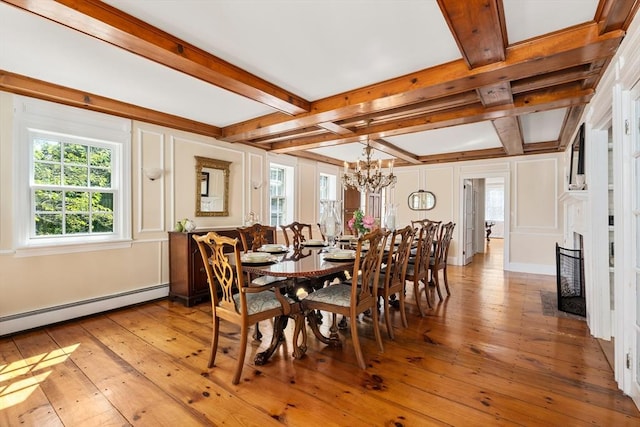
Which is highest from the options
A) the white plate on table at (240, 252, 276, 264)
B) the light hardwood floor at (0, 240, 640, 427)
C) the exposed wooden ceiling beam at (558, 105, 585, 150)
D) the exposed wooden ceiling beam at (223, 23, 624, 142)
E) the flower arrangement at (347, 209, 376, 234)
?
the exposed wooden ceiling beam at (558, 105, 585, 150)

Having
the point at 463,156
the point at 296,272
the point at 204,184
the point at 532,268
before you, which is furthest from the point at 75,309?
the point at 532,268

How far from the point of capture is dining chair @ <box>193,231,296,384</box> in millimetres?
2135

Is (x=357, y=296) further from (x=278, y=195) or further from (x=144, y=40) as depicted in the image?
(x=278, y=195)

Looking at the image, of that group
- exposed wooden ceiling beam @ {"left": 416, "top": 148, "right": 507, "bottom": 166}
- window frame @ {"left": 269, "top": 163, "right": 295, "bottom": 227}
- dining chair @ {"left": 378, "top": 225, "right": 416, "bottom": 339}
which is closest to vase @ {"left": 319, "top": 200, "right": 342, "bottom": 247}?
dining chair @ {"left": 378, "top": 225, "right": 416, "bottom": 339}

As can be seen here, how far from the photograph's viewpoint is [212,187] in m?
4.74

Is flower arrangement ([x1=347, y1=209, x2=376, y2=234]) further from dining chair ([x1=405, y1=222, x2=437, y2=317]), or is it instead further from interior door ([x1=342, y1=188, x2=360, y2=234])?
interior door ([x1=342, y1=188, x2=360, y2=234])

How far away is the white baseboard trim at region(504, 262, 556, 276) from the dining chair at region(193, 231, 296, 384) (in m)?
5.44

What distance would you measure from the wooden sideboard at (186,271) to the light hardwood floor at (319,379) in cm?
64

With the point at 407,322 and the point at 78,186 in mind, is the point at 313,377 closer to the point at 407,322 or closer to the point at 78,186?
the point at 407,322

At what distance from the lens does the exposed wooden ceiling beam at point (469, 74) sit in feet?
6.66

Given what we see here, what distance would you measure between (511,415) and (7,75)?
471 centimetres

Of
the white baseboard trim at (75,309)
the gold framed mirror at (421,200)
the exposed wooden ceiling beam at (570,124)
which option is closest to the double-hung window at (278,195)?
the white baseboard trim at (75,309)

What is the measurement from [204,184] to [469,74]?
371 cm

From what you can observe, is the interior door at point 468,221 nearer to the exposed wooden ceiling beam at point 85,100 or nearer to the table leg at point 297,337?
the table leg at point 297,337
